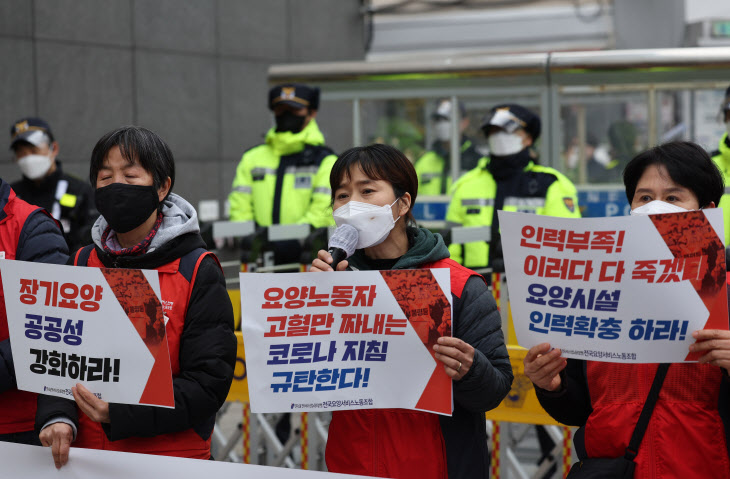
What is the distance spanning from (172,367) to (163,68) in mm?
10376

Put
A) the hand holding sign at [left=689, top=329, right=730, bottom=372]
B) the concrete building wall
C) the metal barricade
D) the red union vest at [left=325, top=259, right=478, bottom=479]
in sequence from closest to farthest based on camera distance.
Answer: the hand holding sign at [left=689, top=329, right=730, bottom=372]
the red union vest at [left=325, top=259, right=478, bottom=479]
the metal barricade
the concrete building wall

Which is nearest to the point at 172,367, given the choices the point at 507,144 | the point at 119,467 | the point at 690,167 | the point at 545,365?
the point at 119,467

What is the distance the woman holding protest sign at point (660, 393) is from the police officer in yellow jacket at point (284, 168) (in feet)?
14.8

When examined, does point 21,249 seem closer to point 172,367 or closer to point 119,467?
point 172,367

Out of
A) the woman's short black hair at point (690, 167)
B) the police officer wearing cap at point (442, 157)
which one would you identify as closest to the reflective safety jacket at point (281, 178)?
the police officer wearing cap at point (442, 157)

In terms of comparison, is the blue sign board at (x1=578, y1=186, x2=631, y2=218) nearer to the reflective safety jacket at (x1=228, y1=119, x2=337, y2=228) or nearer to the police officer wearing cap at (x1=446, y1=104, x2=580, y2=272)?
the police officer wearing cap at (x1=446, y1=104, x2=580, y2=272)

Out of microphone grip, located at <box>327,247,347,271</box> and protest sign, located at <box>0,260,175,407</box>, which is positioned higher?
microphone grip, located at <box>327,247,347,271</box>

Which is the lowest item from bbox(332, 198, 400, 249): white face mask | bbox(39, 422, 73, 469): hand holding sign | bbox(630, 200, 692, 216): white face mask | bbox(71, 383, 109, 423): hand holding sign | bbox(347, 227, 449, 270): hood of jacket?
bbox(39, 422, 73, 469): hand holding sign

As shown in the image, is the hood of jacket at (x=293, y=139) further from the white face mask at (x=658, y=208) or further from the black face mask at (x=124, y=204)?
the white face mask at (x=658, y=208)

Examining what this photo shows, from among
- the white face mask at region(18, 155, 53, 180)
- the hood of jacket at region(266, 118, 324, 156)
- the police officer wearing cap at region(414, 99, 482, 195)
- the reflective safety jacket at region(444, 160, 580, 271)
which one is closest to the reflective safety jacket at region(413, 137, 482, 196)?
the police officer wearing cap at region(414, 99, 482, 195)

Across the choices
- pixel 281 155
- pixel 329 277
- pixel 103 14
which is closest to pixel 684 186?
pixel 329 277

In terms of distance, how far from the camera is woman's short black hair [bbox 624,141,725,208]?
9.21 feet

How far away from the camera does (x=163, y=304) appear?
116 inches

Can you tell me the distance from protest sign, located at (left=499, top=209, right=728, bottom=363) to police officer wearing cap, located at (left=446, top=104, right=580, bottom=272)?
3.73m
